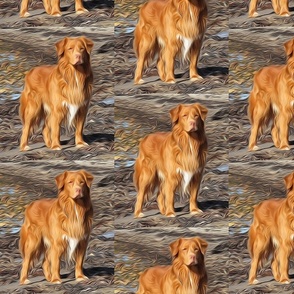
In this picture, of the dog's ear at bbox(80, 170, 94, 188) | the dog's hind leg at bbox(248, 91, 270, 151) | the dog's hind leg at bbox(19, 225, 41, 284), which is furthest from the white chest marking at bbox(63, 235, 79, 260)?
the dog's hind leg at bbox(248, 91, 270, 151)

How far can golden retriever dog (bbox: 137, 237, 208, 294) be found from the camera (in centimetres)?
776

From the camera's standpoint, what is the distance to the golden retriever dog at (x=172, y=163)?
791cm

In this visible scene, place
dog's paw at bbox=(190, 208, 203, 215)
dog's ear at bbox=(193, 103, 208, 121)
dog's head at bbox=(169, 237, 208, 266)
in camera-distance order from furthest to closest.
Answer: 1. dog's paw at bbox=(190, 208, 203, 215)
2. dog's ear at bbox=(193, 103, 208, 121)
3. dog's head at bbox=(169, 237, 208, 266)

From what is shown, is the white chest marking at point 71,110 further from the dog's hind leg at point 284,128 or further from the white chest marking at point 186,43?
the dog's hind leg at point 284,128

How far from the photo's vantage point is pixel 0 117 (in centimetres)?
796

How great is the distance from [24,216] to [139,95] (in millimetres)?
1422

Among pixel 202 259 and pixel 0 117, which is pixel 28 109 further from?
pixel 202 259

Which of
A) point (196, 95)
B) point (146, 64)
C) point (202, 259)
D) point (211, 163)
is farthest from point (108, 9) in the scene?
point (202, 259)

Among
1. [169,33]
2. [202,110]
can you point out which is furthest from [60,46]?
[202,110]

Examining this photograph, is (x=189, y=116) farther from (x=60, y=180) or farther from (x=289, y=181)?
(x=60, y=180)

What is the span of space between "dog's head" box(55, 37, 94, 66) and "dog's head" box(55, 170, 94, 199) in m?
0.94

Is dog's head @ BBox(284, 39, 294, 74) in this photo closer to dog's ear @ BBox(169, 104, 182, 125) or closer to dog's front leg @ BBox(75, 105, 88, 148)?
dog's ear @ BBox(169, 104, 182, 125)

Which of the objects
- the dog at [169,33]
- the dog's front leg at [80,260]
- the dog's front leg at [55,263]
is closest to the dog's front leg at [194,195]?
the dog at [169,33]

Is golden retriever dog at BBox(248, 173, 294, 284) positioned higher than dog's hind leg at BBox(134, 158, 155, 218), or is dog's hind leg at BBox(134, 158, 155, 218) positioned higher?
dog's hind leg at BBox(134, 158, 155, 218)
